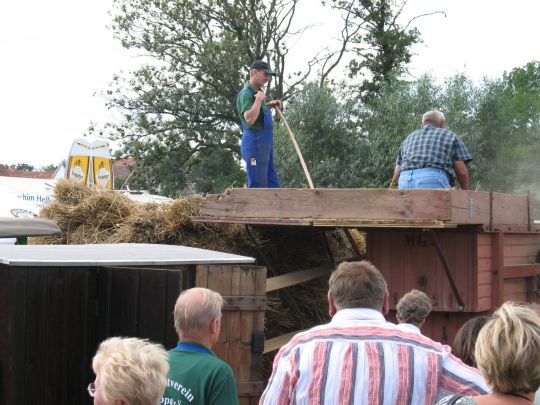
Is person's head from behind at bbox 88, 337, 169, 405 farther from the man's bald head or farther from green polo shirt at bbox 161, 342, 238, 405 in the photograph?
the man's bald head

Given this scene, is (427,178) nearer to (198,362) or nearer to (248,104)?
(248,104)

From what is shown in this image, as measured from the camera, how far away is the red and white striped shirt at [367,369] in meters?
3.04

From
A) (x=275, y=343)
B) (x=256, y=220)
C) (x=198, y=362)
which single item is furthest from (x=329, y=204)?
(x=198, y=362)

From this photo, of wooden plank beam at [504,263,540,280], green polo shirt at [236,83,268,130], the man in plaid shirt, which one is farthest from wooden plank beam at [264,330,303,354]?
green polo shirt at [236,83,268,130]

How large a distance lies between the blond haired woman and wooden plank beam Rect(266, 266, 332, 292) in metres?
4.51

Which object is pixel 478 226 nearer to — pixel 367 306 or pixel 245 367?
pixel 245 367

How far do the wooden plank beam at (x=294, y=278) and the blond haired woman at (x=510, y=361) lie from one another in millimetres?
4512

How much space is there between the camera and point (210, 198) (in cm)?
702

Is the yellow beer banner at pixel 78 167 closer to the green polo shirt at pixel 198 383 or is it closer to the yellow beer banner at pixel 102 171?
the yellow beer banner at pixel 102 171

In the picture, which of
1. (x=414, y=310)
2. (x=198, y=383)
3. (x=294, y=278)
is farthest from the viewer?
(x=294, y=278)

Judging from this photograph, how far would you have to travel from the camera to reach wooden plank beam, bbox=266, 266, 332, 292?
729 centimetres

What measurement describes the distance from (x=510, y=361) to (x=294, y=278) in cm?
501

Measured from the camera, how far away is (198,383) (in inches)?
131

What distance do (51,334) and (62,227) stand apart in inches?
151
